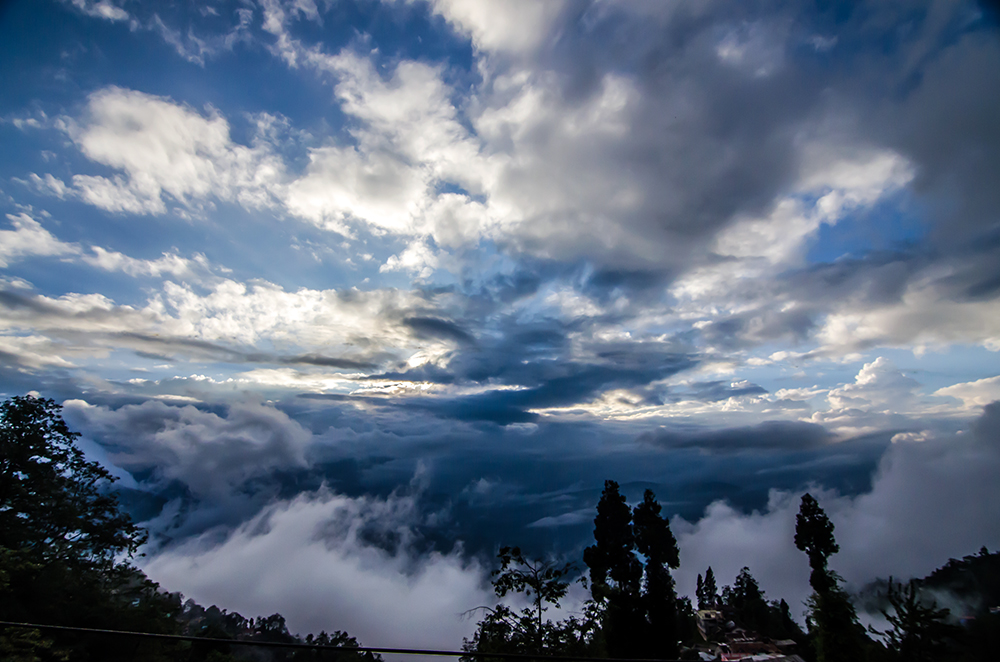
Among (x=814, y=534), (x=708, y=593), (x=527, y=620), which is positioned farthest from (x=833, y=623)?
(x=708, y=593)

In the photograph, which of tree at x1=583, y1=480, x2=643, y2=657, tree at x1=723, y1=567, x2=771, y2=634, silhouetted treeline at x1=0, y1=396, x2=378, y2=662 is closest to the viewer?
silhouetted treeline at x1=0, y1=396, x2=378, y2=662

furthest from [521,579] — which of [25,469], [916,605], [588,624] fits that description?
[25,469]

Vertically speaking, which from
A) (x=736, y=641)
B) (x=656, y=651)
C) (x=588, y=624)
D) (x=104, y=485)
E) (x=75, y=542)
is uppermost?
(x=104, y=485)

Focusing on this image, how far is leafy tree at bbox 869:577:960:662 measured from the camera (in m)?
21.0

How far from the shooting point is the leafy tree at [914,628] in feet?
69.0

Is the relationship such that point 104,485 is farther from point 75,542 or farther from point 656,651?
point 656,651

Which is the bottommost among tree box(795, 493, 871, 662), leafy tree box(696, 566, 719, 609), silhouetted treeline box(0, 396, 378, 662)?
leafy tree box(696, 566, 719, 609)

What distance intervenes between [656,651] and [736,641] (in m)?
32.5

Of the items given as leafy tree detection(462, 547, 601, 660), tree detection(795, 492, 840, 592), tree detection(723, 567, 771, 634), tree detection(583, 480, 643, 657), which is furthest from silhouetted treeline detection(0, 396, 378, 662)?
tree detection(723, 567, 771, 634)

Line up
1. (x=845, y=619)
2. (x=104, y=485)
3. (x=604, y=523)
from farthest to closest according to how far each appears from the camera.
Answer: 1. (x=604, y=523)
2. (x=104, y=485)
3. (x=845, y=619)

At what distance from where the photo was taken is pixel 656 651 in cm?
3009

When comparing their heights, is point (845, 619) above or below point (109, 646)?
A: below

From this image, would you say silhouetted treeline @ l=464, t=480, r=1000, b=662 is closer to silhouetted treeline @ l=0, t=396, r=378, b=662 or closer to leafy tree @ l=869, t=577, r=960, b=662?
leafy tree @ l=869, t=577, r=960, b=662

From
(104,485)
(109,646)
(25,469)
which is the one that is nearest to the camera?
(109,646)
